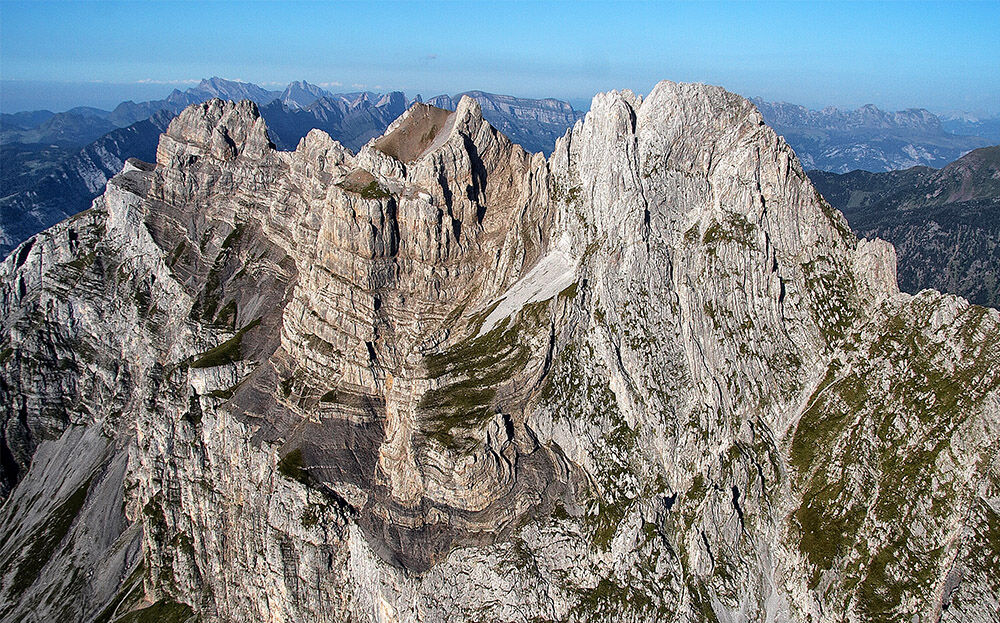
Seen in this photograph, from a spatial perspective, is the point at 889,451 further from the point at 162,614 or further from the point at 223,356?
the point at 162,614

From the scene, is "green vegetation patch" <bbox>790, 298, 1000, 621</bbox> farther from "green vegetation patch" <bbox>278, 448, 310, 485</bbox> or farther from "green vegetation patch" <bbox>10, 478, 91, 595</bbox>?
"green vegetation patch" <bbox>10, 478, 91, 595</bbox>

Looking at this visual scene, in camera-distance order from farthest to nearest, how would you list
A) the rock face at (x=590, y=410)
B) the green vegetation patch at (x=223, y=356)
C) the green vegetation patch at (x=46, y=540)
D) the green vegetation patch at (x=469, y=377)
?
1. the green vegetation patch at (x=46, y=540)
2. the green vegetation patch at (x=223, y=356)
3. the green vegetation patch at (x=469, y=377)
4. the rock face at (x=590, y=410)

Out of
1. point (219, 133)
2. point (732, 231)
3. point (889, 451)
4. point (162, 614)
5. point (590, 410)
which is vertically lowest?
point (162, 614)

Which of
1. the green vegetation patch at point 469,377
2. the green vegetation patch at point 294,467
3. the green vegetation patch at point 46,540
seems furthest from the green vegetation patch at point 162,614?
the green vegetation patch at point 469,377

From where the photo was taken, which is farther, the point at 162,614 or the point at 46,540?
the point at 46,540

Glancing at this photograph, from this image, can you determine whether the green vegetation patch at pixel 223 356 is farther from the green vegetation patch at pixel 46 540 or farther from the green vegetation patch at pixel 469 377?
the green vegetation patch at pixel 46 540

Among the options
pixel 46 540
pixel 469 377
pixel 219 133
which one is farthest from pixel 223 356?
pixel 219 133

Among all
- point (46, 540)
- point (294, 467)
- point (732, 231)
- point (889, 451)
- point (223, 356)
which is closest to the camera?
point (889, 451)

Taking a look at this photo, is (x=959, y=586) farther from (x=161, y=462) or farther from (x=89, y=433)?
(x=89, y=433)

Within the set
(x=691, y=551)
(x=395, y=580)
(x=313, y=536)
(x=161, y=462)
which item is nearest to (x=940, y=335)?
(x=691, y=551)
